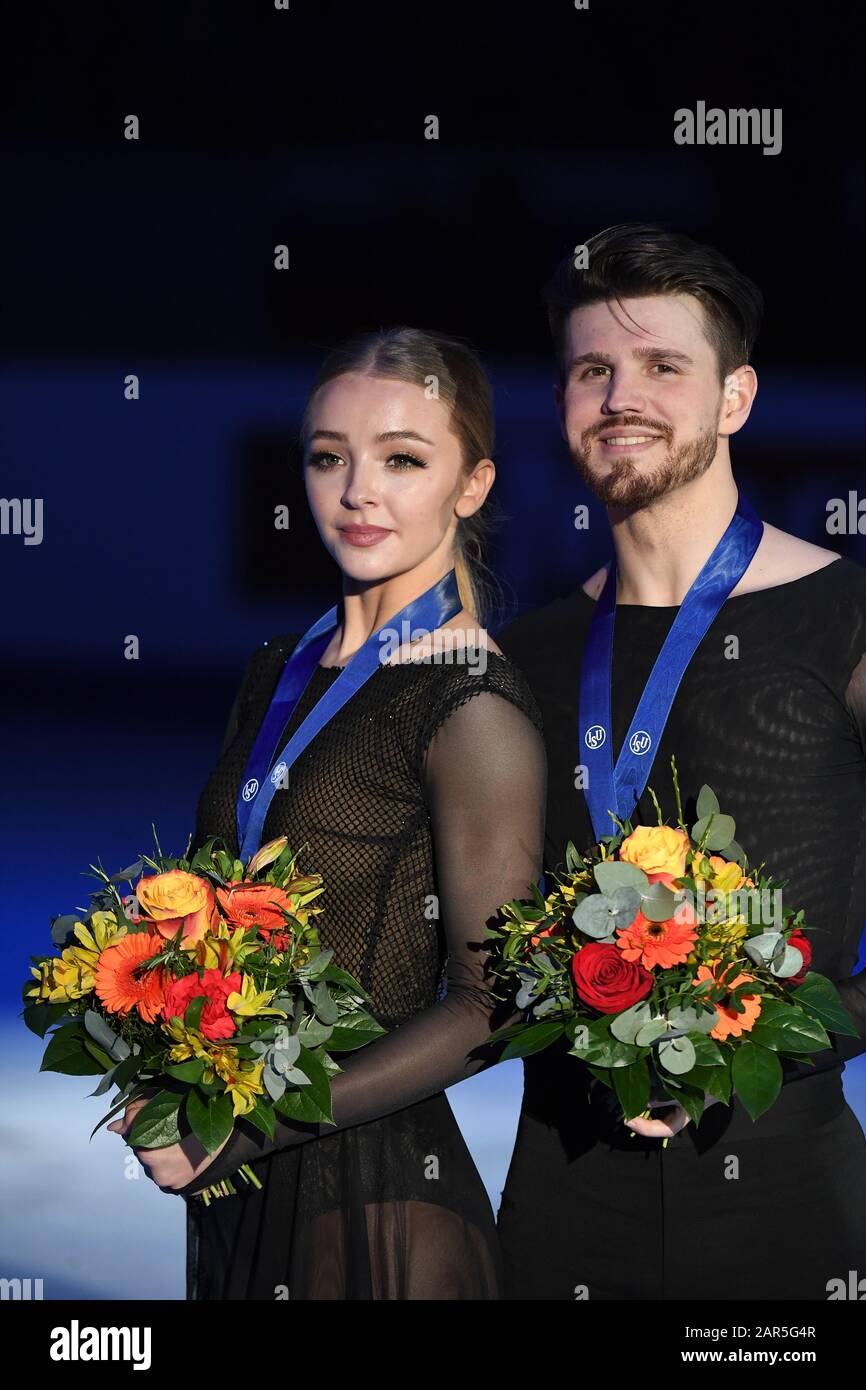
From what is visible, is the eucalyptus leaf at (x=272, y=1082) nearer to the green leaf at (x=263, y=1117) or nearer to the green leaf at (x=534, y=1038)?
the green leaf at (x=263, y=1117)

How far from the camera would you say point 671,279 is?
2980 mm

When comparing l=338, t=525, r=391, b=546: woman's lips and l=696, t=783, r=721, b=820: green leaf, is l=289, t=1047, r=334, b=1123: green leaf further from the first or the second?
l=338, t=525, r=391, b=546: woman's lips

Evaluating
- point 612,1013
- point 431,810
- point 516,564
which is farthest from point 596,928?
point 516,564

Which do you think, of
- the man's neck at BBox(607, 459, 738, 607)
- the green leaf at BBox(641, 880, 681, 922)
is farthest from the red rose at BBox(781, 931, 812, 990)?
the man's neck at BBox(607, 459, 738, 607)

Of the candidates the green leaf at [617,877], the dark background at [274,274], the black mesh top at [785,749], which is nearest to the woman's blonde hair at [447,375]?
the black mesh top at [785,749]

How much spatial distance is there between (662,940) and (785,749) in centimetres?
55

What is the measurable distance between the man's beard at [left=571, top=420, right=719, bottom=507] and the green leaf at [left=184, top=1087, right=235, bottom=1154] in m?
1.16

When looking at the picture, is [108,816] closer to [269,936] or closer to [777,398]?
[777,398]

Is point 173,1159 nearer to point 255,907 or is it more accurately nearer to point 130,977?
point 130,977

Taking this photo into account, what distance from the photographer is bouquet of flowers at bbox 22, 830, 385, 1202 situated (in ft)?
7.81

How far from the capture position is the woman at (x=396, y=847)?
2576 millimetres

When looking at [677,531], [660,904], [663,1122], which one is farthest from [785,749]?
[663,1122]

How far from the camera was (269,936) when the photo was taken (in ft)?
8.20

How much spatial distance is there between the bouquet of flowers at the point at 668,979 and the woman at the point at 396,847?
0.42 ft
